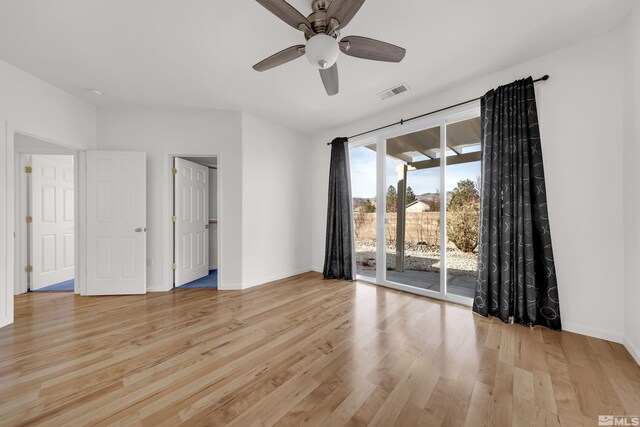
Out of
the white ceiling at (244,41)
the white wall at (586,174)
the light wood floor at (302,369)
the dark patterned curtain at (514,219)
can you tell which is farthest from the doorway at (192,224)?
the white wall at (586,174)

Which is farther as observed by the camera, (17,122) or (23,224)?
(23,224)

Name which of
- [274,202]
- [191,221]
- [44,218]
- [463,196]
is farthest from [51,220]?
[463,196]

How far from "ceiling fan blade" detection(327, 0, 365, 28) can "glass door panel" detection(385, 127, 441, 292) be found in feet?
7.02

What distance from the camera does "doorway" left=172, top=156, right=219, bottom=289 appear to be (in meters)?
3.63

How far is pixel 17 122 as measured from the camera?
8.17 feet

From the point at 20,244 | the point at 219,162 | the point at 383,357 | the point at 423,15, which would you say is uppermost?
the point at 423,15

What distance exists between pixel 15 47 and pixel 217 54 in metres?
1.79

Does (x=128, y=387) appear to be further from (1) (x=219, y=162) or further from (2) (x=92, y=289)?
(1) (x=219, y=162)

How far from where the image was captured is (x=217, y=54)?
2.28 meters

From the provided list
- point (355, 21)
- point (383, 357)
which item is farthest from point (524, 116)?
point (383, 357)

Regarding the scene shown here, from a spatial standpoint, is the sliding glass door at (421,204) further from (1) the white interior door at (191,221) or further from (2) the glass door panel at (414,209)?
(1) the white interior door at (191,221)

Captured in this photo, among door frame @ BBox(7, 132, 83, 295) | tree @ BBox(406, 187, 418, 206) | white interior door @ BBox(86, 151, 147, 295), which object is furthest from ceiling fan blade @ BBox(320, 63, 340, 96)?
door frame @ BBox(7, 132, 83, 295)

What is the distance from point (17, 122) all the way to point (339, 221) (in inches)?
157

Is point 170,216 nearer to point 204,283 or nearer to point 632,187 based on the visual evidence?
point 204,283
